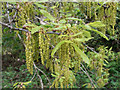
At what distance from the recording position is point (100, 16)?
5.50 feet

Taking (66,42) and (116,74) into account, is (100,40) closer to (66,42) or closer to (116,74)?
(116,74)

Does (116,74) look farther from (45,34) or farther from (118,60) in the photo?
(45,34)

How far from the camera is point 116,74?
375 centimetres

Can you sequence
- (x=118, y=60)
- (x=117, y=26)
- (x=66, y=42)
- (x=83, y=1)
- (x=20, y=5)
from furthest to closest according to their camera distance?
(x=117, y=26), (x=118, y=60), (x=83, y=1), (x=20, y=5), (x=66, y=42)

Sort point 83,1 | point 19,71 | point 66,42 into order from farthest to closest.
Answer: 1. point 19,71
2. point 83,1
3. point 66,42

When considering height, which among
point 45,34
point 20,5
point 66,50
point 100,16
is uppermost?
point 20,5

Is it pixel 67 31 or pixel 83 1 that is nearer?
pixel 67 31

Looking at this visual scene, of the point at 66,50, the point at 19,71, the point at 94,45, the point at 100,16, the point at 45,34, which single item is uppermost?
the point at 100,16

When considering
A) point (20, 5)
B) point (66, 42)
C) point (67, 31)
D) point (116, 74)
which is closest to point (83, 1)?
point (20, 5)

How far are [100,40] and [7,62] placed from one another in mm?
3451

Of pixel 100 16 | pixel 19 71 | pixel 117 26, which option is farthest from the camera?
pixel 19 71

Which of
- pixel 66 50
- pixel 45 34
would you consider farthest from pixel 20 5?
pixel 66 50

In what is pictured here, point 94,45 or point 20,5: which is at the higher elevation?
point 20,5

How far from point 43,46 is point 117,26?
3864 millimetres
